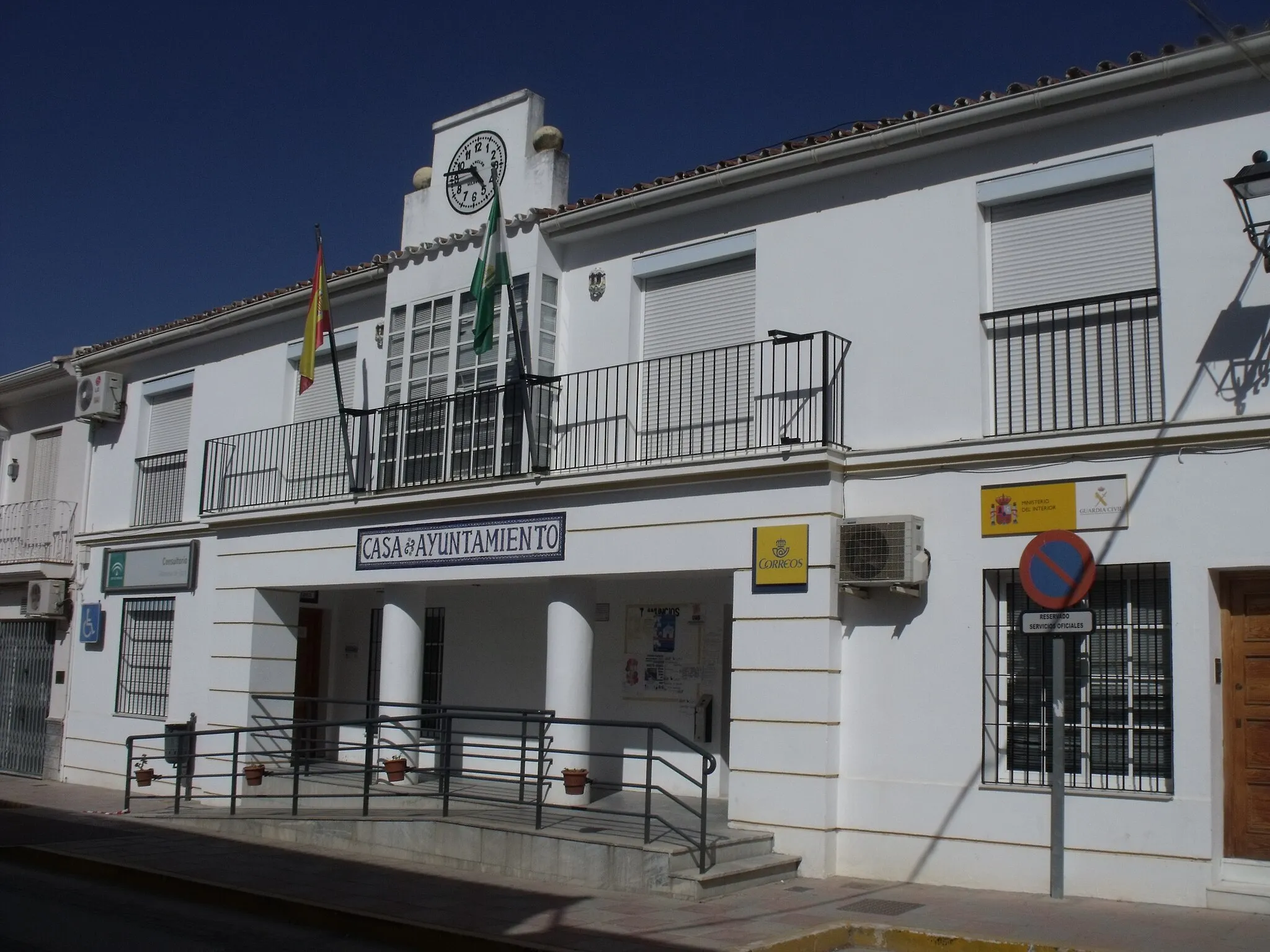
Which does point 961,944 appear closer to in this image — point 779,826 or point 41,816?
point 779,826

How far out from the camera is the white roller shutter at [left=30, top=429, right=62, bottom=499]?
2056cm

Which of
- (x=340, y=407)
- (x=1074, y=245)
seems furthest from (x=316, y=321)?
(x=1074, y=245)

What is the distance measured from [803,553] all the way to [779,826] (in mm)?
2190

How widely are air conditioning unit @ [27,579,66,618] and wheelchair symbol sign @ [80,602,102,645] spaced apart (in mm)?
454

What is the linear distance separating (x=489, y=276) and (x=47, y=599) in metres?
10.1

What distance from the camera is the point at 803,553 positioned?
10.4 metres

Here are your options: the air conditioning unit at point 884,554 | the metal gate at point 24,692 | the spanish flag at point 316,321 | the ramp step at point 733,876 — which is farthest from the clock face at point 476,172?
the metal gate at point 24,692

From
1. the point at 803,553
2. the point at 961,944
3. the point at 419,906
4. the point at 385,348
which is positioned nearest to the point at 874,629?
the point at 803,553

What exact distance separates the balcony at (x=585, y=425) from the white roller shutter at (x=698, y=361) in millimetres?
23

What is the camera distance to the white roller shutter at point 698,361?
464 inches

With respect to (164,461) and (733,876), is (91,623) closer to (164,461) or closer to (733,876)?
(164,461)

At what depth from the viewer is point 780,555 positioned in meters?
10.5

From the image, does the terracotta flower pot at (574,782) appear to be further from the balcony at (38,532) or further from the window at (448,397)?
the balcony at (38,532)

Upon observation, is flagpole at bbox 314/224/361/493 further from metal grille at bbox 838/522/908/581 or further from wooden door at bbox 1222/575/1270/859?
wooden door at bbox 1222/575/1270/859
